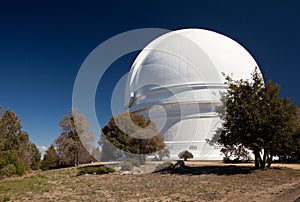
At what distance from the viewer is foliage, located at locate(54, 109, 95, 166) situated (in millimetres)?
32875

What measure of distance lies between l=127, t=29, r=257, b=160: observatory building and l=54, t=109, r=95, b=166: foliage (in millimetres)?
8754

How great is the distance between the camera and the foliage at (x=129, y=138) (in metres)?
25.4

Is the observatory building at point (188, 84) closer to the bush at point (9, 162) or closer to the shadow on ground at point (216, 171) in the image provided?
the shadow on ground at point (216, 171)

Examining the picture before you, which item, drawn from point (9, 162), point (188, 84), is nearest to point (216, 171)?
point (188, 84)

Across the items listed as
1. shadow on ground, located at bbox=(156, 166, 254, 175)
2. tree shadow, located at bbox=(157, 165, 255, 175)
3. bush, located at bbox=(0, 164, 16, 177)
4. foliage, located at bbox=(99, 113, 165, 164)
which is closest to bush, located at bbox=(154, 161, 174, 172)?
shadow on ground, located at bbox=(156, 166, 254, 175)

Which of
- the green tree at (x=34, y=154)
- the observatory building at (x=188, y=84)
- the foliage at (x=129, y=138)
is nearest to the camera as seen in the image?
the foliage at (x=129, y=138)

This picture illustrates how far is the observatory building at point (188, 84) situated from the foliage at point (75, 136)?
8.75m

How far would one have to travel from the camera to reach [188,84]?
116ft

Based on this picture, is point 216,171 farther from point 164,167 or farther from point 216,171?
point 164,167

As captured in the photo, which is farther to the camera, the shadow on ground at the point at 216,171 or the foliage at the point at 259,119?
the shadow on ground at the point at 216,171

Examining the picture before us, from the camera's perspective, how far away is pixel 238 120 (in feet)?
63.3

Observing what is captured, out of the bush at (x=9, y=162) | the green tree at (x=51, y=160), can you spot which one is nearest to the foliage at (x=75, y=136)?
the green tree at (x=51, y=160)

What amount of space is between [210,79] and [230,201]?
27.0m

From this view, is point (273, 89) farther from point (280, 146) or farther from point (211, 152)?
point (211, 152)
